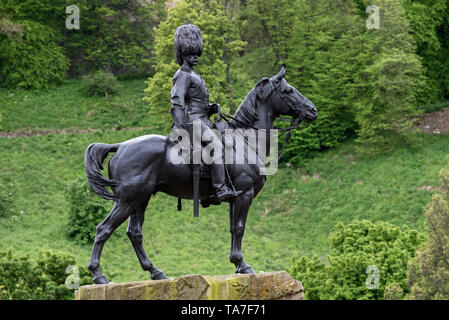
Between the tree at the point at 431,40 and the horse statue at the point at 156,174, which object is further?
the tree at the point at 431,40

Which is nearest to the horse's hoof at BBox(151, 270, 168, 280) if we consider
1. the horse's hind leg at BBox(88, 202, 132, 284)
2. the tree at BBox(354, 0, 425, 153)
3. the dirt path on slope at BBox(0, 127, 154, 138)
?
the horse's hind leg at BBox(88, 202, 132, 284)

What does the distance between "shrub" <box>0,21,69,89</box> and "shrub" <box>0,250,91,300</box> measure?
31.6 m

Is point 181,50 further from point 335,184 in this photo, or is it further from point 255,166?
point 335,184

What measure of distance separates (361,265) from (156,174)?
13.9 m

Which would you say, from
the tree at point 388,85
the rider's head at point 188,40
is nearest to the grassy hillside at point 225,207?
the tree at point 388,85

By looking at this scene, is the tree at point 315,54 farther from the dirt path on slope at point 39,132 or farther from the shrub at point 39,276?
the shrub at point 39,276

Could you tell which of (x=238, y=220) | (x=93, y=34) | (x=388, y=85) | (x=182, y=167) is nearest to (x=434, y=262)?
(x=238, y=220)

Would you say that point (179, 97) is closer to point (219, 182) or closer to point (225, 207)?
point (219, 182)

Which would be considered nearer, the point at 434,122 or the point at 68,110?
the point at 434,122

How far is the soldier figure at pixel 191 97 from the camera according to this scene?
1377 centimetres

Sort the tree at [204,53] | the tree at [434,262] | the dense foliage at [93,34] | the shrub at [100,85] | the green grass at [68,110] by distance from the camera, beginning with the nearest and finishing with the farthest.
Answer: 1. the tree at [434,262]
2. the tree at [204,53]
3. the green grass at [68,110]
4. the shrub at [100,85]
5. the dense foliage at [93,34]

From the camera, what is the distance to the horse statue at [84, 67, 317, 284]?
13.5 meters

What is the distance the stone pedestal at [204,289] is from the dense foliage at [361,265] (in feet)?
37.4

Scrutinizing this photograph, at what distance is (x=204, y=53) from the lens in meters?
42.2
